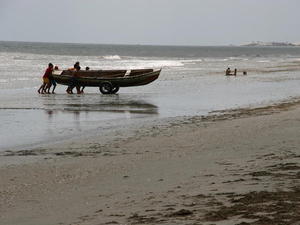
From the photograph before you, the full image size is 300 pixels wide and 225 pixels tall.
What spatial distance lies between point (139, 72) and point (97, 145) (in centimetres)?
1622

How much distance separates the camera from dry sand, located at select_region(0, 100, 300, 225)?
5871mm

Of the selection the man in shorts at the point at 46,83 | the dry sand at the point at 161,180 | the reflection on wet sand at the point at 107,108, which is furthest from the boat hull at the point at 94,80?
the dry sand at the point at 161,180

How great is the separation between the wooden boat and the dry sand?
13.9 m

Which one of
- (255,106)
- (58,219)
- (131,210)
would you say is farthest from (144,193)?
(255,106)

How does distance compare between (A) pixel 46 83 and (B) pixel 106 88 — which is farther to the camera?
(B) pixel 106 88

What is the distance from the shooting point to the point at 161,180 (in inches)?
305

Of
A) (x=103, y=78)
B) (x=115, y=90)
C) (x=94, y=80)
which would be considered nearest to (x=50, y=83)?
(x=94, y=80)

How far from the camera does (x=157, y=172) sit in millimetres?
8359

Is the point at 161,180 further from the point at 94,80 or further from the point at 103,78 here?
the point at 103,78

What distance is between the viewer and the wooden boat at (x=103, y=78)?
26.4 metres

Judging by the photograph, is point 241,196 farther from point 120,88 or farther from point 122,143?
point 120,88

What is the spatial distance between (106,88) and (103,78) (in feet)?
1.88

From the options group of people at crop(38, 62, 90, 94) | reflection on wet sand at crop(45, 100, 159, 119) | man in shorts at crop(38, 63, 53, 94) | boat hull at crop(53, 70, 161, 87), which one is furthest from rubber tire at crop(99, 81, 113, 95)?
reflection on wet sand at crop(45, 100, 159, 119)

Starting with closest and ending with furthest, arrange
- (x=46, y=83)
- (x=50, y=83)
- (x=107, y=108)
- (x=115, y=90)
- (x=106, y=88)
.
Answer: (x=107, y=108) → (x=46, y=83) → (x=50, y=83) → (x=106, y=88) → (x=115, y=90)
